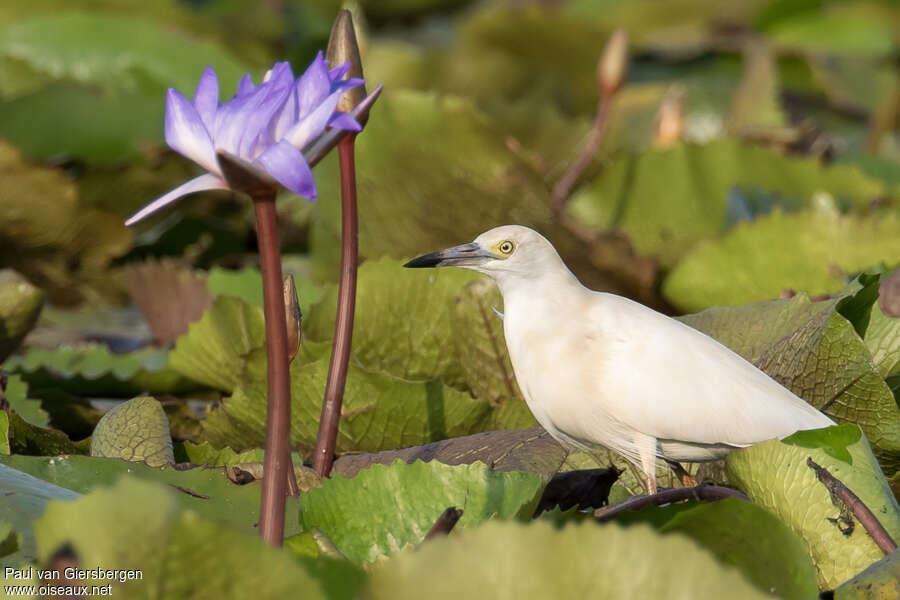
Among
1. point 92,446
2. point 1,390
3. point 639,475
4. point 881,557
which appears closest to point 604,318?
point 639,475

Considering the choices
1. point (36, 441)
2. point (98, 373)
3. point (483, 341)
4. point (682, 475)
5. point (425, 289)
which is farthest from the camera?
point (98, 373)

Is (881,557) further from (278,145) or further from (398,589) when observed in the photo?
(278,145)

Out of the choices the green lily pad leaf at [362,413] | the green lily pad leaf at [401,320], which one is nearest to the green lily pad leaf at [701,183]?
the green lily pad leaf at [401,320]

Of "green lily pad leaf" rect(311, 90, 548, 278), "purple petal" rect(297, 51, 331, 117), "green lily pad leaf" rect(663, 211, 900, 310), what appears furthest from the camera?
"green lily pad leaf" rect(311, 90, 548, 278)

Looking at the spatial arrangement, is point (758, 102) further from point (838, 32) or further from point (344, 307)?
point (344, 307)

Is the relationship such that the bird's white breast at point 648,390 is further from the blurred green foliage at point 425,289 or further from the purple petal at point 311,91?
the purple petal at point 311,91

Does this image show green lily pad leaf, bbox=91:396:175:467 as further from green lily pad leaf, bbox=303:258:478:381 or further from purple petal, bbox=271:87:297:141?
purple petal, bbox=271:87:297:141

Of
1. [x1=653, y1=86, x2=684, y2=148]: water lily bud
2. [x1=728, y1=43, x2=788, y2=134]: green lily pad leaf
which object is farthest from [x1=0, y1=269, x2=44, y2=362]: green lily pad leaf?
[x1=728, y1=43, x2=788, y2=134]: green lily pad leaf

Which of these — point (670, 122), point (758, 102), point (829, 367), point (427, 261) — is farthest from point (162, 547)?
point (758, 102)
